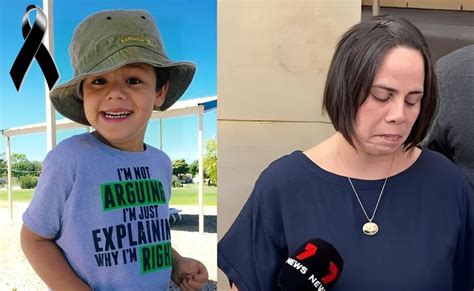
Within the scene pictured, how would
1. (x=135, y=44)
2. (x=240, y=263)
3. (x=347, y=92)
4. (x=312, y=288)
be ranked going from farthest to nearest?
1. (x=135, y=44)
2. (x=240, y=263)
3. (x=347, y=92)
4. (x=312, y=288)

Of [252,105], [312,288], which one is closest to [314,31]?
[252,105]

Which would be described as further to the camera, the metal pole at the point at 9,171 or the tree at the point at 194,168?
the tree at the point at 194,168

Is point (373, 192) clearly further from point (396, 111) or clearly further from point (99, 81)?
point (99, 81)

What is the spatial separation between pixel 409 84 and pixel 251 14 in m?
1.14

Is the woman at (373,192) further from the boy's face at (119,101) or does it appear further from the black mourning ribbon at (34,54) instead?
the black mourning ribbon at (34,54)

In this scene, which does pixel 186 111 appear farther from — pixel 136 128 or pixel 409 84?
pixel 409 84

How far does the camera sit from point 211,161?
1.81 meters

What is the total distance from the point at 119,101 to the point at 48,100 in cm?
36

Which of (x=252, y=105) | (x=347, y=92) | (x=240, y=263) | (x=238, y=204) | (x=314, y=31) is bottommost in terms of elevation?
(x=238, y=204)

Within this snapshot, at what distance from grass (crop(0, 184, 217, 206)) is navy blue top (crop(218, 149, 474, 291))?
1.51 feet

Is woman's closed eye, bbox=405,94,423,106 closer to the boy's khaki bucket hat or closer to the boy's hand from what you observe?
the boy's khaki bucket hat

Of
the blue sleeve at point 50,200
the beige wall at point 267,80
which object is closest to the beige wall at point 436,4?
the beige wall at point 267,80

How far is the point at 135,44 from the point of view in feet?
4.05

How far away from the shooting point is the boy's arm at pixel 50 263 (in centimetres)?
113
